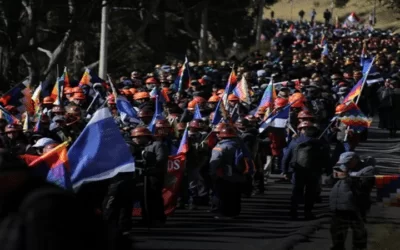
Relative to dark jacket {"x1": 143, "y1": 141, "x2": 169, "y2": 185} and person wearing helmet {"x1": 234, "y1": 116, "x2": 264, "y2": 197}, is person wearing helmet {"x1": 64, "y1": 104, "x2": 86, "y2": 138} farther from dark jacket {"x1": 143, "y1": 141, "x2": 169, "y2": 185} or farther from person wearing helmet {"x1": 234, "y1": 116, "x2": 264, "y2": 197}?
person wearing helmet {"x1": 234, "y1": 116, "x2": 264, "y2": 197}

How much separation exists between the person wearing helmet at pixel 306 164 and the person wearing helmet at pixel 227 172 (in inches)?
27.1

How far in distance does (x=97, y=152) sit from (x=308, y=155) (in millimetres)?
5884

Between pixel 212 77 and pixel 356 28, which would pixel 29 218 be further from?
pixel 356 28

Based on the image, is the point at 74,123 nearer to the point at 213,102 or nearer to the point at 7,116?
the point at 7,116

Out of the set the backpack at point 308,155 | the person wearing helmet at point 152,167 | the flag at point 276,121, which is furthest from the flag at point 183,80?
the person wearing helmet at point 152,167

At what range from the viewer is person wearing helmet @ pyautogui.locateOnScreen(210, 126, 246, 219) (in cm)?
1537

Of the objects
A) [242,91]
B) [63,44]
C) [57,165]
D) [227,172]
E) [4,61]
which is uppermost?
[63,44]

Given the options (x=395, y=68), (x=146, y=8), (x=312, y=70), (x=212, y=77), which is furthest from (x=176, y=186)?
(x=146, y=8)

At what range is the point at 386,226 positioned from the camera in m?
14.1

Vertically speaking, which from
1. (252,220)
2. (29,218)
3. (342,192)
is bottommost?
(252,220)

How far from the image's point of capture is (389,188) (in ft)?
38.4

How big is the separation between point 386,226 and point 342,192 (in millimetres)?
3099

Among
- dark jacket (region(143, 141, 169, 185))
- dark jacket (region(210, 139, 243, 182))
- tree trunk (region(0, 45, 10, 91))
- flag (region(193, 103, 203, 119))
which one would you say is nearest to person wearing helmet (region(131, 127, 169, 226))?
dark jacket (region(143, 141, 169, 185))

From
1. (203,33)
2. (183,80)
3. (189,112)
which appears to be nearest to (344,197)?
(189,112)
